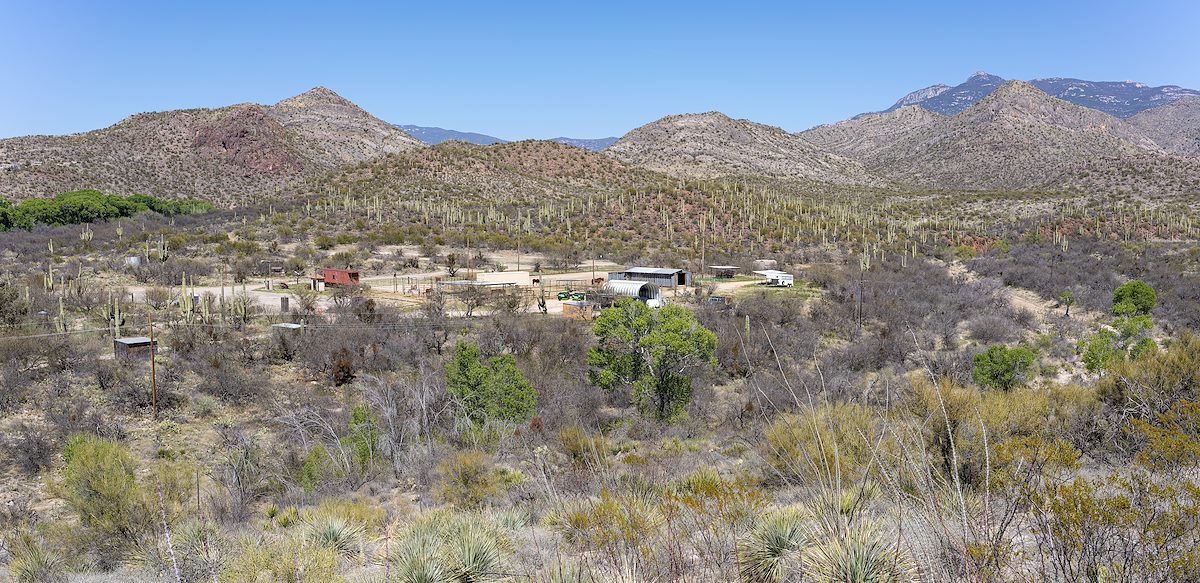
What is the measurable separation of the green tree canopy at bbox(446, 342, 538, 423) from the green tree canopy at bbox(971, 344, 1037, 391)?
12968 millimetres

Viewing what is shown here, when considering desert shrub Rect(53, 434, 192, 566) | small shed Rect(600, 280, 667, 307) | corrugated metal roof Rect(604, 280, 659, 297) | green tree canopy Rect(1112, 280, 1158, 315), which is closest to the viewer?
desert shrub Rect(53, 434, 192, 566)

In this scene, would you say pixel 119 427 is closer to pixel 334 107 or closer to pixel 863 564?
pixel 863 564

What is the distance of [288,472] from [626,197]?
5502cm

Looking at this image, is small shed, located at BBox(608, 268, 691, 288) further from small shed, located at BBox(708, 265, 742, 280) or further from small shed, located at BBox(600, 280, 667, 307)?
small shed, located at BBox(708, 265, 742, 280)

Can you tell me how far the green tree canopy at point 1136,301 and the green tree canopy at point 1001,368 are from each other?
10.7 m

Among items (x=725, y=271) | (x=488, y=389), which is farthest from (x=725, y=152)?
(x=488, y=389)

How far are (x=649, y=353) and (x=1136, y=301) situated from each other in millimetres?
21881

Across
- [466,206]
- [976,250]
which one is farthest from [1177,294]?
[466,206]

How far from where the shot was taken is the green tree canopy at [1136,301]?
95.7ft

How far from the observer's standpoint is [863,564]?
5.80m

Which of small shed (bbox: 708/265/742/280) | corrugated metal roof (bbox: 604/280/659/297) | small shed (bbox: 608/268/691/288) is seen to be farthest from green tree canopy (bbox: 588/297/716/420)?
small shed (bbox: 708/265/742/280)

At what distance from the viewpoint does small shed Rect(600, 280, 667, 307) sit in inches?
1253

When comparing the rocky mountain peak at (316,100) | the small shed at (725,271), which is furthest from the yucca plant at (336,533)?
the rocky mountain peak at (316,100)

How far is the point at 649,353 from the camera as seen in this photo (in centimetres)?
2081
